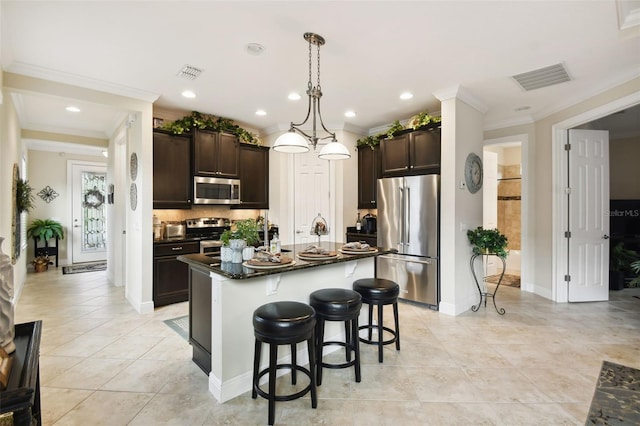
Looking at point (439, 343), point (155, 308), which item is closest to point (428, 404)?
point (439, 343)

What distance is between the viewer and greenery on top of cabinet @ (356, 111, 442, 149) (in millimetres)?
4343

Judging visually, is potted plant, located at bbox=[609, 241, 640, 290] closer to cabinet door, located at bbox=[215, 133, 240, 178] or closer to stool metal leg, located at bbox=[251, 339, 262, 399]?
stool metal leg, located at bbox=[251, 339, 262, 399]

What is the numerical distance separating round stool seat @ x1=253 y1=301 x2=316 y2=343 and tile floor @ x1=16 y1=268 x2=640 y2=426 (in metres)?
0.55

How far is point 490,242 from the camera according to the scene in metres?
3.94

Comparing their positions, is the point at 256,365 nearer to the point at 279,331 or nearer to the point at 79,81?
the point at 279,331

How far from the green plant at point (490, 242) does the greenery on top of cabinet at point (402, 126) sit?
63.2 inches

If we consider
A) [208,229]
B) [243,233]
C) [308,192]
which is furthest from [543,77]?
[208,229]

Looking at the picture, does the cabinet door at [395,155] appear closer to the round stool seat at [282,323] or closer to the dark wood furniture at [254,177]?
the dark wood furniture at [254,177]

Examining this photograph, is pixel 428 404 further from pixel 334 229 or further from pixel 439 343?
pixel 334 229

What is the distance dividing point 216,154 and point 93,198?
512 cm

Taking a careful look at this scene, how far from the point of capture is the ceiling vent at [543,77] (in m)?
3.39

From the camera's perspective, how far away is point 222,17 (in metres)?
2.47

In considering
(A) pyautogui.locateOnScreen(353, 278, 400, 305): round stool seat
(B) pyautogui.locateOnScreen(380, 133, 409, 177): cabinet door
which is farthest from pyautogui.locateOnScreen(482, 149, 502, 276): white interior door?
(A) pyautogui.locateOnScreen(353, 278, 400, 305): round stool seat

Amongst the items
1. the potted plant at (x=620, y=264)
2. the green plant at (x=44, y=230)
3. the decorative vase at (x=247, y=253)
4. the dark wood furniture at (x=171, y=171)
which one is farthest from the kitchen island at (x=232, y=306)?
the green plant at (x=44, y=230)
